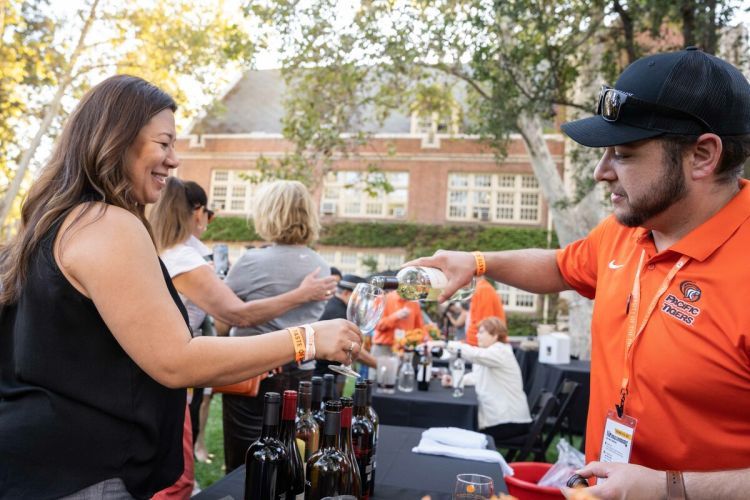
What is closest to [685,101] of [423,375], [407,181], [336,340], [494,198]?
[336,340]

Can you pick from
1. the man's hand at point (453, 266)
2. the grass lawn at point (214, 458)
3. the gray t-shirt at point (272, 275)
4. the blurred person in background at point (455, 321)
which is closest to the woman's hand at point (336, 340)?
the man's hand at point (453, 266)

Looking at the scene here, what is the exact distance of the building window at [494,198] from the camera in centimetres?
2516

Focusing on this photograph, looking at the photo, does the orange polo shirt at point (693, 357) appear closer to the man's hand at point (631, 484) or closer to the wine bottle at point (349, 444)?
the man's hand at point (631, 484)

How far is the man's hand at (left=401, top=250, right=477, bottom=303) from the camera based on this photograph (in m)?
2.12

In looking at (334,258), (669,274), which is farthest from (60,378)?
(334,258)

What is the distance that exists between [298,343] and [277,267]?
1.84 m

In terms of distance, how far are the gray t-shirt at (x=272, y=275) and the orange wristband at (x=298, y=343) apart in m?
1.73

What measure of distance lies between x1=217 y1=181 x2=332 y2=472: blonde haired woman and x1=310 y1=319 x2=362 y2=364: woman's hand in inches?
66.2

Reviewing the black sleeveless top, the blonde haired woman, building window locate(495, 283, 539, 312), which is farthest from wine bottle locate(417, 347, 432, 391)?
building window locate(495, 283, 539, 312)

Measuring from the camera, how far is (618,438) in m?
1.62

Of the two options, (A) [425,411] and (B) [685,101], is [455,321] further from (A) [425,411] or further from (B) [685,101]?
(B) [685,101]

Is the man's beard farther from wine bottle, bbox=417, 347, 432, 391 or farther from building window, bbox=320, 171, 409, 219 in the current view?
building window, bbox=320, 171, 409, 219

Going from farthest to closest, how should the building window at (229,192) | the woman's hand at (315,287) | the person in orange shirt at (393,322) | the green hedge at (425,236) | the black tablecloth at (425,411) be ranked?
1. the building window at (229,192)
2. the green hedge at (425,236)
3. the person in orange shirt at (393,322)
4. the black tablecloth at (425,411)
5. the woman's hand at (315,287)

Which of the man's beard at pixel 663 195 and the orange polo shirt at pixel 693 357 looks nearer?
the orange polo shirt at pixel 693 357
